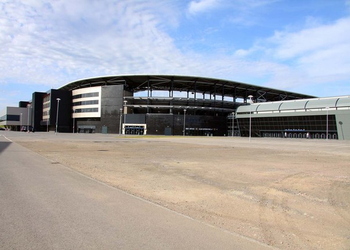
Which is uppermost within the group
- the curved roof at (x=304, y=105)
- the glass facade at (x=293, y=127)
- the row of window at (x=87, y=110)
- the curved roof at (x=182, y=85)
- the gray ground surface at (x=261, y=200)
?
the curved roof at (x=182, y=85)

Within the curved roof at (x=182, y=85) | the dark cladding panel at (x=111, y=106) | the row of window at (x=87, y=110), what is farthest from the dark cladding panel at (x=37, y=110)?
the dark cladding panel at (x=111, y=106)

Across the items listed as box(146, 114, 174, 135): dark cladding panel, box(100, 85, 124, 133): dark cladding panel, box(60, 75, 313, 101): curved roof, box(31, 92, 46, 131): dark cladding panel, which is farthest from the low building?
box(31, 92, 46, 131): dark cladding panel

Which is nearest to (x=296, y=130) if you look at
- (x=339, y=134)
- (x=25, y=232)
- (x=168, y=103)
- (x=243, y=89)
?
(x=339, y=134)

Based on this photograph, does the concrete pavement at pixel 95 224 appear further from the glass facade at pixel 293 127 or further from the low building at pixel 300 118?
the glass facade at pixel 293 127

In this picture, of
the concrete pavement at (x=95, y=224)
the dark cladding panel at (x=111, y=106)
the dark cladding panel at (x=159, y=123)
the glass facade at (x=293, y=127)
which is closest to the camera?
the concrete pavement at (x=95, y=224)

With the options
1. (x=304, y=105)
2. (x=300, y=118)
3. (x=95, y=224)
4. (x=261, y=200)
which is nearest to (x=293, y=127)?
(x=300, y=118)

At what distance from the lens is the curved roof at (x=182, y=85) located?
318 ft

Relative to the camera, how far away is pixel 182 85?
10406 cm

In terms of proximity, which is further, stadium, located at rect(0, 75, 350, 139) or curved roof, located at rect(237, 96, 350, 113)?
stadium, located at rect(0, 75, 350, 139)

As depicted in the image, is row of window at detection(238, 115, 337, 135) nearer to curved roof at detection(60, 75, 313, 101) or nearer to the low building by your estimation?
the low building

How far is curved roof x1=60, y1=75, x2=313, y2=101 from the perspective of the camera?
9688cm

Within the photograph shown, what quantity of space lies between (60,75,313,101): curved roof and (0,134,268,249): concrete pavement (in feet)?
289

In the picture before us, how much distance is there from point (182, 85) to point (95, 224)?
100 metres

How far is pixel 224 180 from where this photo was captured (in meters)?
10.8
